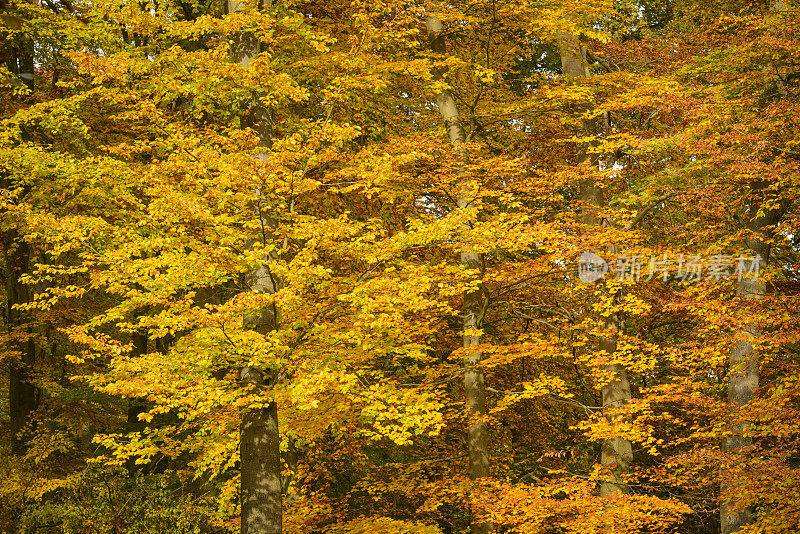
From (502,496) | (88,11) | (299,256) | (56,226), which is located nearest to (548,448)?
(502,496)

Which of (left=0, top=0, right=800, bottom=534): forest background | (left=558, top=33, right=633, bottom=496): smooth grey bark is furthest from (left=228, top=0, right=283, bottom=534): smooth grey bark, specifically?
(left=558, top=33, right=633, bottom=496): smooth grey bark

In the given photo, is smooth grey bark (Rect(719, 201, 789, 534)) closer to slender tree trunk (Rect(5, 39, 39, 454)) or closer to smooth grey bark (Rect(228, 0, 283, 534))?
smooth grey bark (Rect(228, 0, 283, 534))

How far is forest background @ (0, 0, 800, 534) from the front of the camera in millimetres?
8242

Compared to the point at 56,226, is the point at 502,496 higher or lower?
lower

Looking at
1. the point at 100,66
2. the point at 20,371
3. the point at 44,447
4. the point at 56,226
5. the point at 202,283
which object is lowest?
the point at 44,447

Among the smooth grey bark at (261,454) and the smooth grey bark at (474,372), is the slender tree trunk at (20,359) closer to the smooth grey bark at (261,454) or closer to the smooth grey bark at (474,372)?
the smooth grey bark at (261,454)

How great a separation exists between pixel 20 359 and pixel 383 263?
9739 mm

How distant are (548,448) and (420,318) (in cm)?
586

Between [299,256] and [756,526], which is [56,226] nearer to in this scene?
[299,256]

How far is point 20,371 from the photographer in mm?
15688

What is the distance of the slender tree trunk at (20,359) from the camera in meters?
14.9
